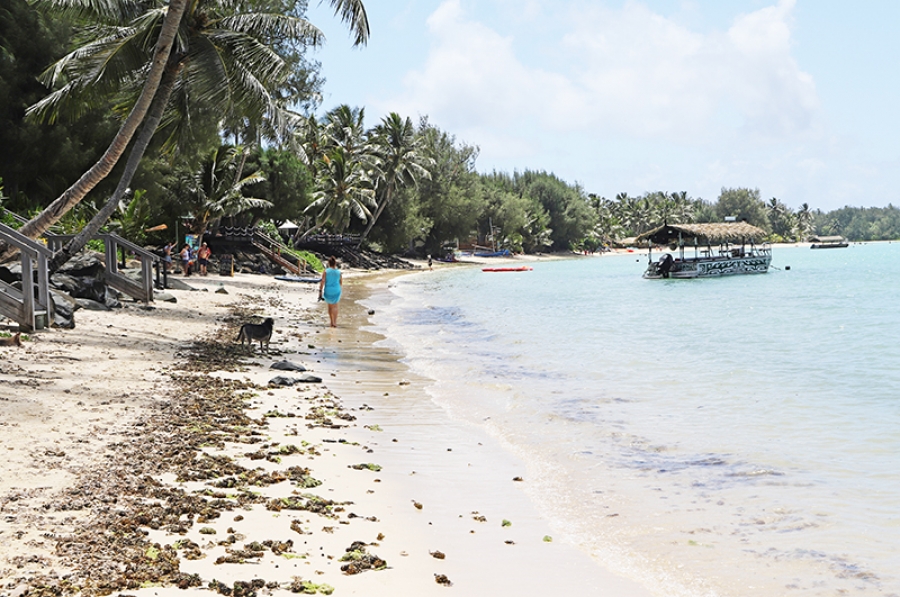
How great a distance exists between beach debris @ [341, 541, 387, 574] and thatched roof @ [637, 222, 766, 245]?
44276 millimetres

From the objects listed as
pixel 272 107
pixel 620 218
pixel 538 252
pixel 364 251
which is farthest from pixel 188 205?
pixel 620 218

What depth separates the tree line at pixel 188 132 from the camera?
15.6m

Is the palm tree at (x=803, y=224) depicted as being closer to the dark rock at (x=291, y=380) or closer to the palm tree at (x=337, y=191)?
the palm tree at (x=337, y=191)

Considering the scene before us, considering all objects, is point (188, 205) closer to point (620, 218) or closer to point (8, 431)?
point (8, 431)

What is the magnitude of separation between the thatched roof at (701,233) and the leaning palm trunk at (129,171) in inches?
1420

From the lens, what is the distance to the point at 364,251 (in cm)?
6228

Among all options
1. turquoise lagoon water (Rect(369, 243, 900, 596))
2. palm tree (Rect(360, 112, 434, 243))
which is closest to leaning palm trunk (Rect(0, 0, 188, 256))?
turquoise lagoon water (Rect(369, 243, 900, 596))

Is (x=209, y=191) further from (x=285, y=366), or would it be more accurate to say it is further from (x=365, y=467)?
(x=365, y=467)

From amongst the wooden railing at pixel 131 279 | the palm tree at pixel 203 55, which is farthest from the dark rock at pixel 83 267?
the palm tree at pixel 203 55

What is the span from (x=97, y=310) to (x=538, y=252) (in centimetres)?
8975

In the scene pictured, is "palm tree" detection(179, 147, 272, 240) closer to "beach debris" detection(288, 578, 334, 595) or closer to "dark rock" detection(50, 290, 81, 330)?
"dark rock" detection(50, 290, 81, 330)

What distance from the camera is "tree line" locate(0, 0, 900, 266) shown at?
15.6 metres

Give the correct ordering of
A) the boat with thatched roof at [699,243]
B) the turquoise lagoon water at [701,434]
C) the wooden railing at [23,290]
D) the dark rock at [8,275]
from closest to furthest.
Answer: the turquoise lagoon water at [701,434]
the wooden railing at [23,290]
the dark rock at [8,275]
the boat with thatched roof at [699,243]

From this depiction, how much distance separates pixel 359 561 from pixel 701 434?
5575 mm
